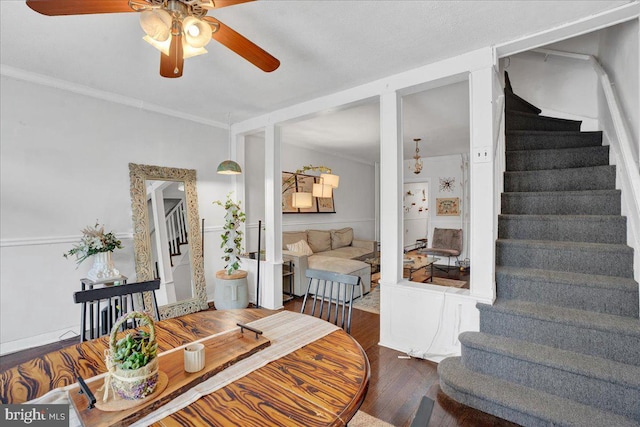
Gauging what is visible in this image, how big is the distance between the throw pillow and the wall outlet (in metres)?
3.24

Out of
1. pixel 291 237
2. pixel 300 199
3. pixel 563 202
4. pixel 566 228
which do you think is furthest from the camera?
pixel 291 237

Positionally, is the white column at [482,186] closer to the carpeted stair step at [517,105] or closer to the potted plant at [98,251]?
the carpeted stair step at [517,105]

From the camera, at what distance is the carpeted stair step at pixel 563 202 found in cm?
252

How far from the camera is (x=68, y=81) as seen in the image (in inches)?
117

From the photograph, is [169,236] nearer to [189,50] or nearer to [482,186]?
[189,50]

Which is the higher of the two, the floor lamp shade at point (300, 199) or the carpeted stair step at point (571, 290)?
the floor lamp shade at point (300, 199)

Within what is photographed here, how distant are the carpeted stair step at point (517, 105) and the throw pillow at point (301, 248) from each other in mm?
3467

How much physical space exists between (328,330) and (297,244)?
3577mm

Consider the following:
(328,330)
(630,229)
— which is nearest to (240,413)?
(328,330)

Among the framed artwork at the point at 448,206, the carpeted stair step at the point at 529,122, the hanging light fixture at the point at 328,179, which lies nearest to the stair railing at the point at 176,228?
the hanging light fixture at the point at 328,179

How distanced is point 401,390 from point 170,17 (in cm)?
265

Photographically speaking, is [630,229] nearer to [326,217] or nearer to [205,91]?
[205,91]

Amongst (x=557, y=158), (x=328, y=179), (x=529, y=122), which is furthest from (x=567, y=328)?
(x=328, y=179)

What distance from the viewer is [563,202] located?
271 centimetres
